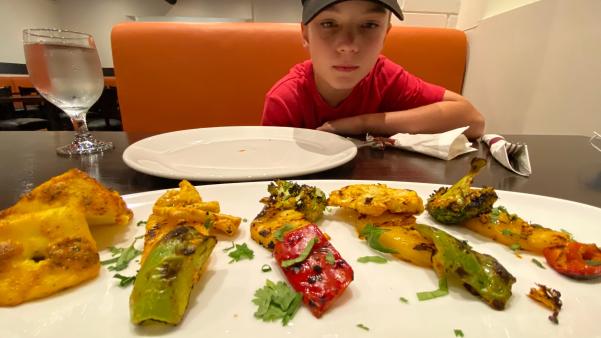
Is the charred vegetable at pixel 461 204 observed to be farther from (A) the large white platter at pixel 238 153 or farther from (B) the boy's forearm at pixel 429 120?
(B) the boy's forearm at pixel 429 120

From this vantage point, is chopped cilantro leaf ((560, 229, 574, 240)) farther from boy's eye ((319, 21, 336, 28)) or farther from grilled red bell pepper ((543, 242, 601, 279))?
boy's eye ((319, 21, 336, 28))

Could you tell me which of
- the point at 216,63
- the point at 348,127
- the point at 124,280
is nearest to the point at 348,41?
the point at 348,127

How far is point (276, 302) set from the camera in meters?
0.37

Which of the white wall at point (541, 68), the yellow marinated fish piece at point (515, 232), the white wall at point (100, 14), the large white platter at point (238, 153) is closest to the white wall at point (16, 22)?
the white wall at point (100, 14)

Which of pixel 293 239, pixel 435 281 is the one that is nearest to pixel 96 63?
pixel 293 239

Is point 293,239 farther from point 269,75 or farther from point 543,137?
point 269,75

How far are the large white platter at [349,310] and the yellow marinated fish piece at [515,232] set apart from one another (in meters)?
0.02

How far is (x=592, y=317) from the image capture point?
35 cm

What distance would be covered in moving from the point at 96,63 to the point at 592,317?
1.25m

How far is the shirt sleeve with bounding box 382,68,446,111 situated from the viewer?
5.37ft

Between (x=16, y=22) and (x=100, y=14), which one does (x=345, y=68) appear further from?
(x=100, y=14)

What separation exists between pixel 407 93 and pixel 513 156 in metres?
0.85

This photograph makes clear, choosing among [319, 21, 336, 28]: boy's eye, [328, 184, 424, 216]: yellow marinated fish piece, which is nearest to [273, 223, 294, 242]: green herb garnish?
[328, 184, 424, 216]: yellow marinated fish piece

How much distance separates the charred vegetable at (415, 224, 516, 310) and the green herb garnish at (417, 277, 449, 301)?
0.01m
